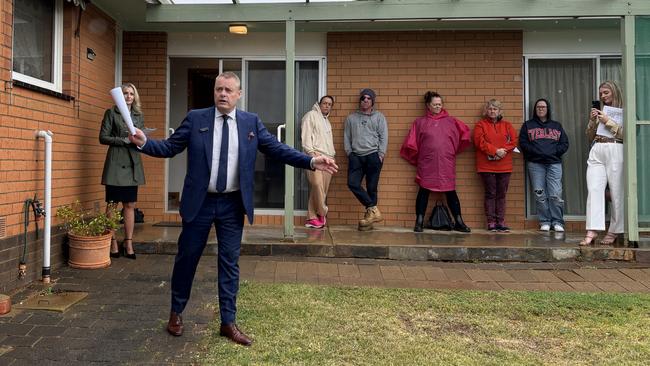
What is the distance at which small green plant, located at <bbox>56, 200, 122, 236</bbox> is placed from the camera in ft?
16.0

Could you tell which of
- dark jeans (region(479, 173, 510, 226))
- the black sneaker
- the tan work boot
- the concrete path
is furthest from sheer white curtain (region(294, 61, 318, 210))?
the black sneaker

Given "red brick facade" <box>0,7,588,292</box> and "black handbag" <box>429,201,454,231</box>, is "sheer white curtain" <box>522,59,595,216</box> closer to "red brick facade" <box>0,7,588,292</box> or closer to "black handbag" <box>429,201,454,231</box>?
"red brick facade" <box>0,7,588,292</box>

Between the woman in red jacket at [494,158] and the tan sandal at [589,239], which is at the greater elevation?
the woman in red jacket at [494,158]

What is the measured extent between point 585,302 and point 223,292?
2944mm

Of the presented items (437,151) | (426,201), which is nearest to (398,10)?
(437,151)

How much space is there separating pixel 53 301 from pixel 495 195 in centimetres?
542

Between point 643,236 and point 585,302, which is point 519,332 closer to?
point 585,302

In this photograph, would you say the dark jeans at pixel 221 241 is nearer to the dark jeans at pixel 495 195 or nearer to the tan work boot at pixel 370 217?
the tan work boot at pixel 370 217

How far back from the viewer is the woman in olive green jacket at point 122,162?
5.13 meters

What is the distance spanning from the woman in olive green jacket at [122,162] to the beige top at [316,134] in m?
2.20

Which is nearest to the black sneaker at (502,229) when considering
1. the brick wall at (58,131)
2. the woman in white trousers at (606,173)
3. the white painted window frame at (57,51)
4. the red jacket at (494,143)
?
the red jacket at (494,143)

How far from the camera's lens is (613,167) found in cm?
571

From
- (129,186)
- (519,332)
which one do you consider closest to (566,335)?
(519,332)

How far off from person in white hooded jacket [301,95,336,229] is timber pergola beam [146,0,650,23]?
50.1 inches
